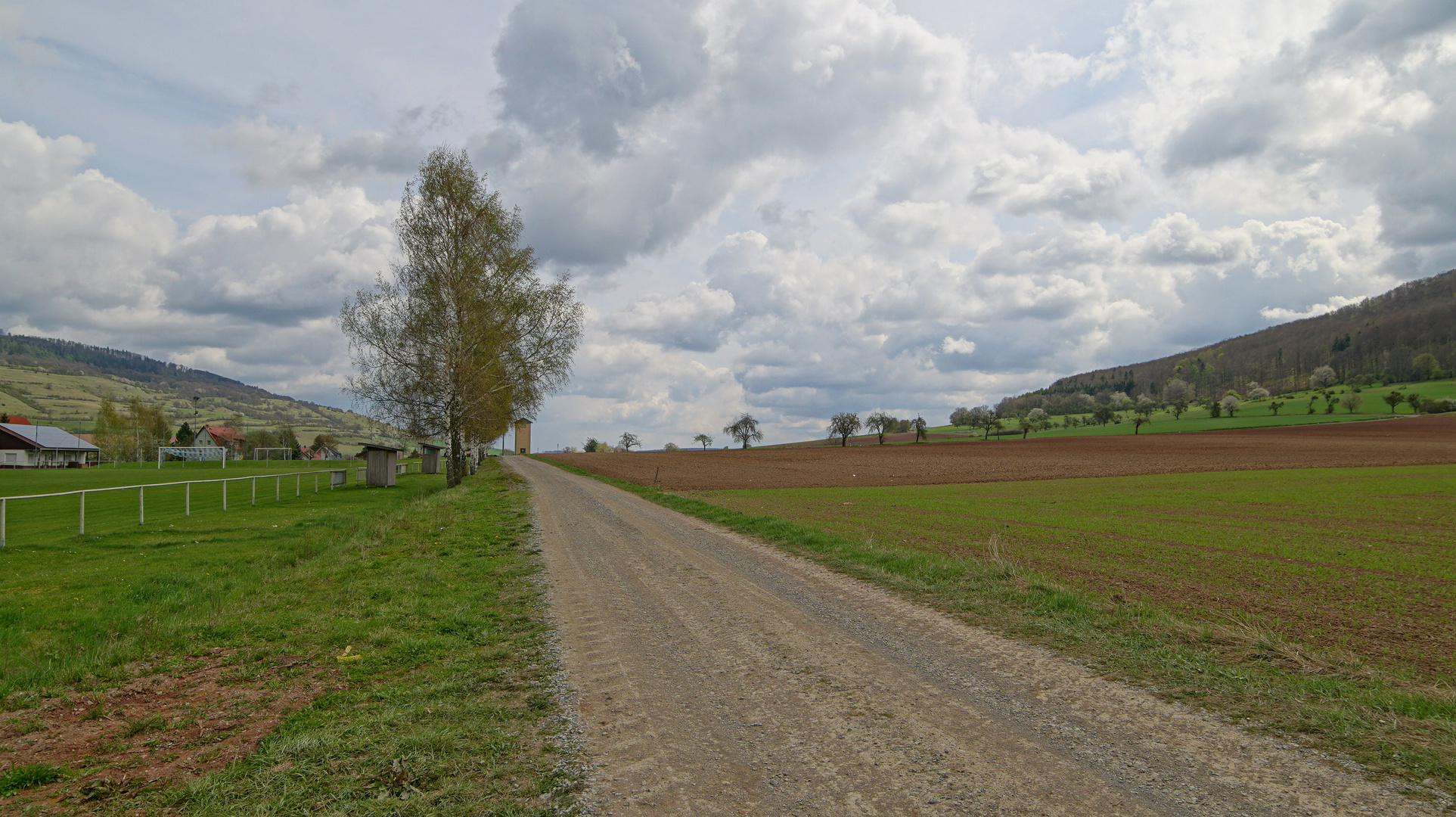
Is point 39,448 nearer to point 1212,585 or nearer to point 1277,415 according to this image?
point 1212,585

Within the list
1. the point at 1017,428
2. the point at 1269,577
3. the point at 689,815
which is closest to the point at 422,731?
the point at 689,815

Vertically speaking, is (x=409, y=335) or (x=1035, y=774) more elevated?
(x=409, y=335)

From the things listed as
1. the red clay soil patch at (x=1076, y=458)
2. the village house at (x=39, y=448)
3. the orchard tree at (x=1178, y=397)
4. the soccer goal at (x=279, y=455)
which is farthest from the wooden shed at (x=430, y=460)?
the orchard tree at (x=1178, y=397)

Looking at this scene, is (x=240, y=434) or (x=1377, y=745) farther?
(x=240, y=434)

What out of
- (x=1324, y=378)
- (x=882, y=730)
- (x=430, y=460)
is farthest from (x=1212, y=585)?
(x=1324, y=378)

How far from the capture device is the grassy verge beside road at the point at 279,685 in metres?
4.56

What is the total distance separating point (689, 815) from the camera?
4.12 metres

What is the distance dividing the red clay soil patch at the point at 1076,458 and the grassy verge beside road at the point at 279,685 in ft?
96.4

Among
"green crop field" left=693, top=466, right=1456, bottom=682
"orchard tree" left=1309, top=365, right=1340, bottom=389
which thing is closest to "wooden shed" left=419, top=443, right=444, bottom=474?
"green crop field" left=693, top=466, right=1456, bottom=682

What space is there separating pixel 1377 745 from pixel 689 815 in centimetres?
517

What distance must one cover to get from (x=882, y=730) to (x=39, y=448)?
4611 inches

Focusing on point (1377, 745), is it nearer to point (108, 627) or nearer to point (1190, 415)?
point (108, 627)

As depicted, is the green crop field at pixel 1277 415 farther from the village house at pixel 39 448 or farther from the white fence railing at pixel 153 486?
the village house at pixel 39 448

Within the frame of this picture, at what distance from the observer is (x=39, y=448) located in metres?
84.2
